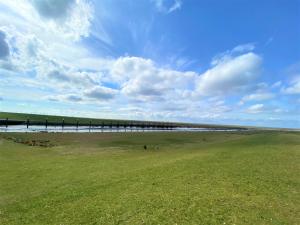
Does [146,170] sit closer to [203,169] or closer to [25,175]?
[203,169]

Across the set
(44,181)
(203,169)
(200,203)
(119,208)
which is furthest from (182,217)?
(44,181)

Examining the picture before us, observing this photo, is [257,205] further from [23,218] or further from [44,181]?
[44,181]

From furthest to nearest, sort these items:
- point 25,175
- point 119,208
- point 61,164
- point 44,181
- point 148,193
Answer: point 61,164 < point 25,175 < point 44,181 < point 148,193 < point 119,208

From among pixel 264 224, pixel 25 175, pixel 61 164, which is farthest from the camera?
pixel 61 164

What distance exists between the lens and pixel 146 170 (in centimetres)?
1404

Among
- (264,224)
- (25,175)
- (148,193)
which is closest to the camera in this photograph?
(264,224)

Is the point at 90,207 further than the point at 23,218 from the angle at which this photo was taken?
Yes

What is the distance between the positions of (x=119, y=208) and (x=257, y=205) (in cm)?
462

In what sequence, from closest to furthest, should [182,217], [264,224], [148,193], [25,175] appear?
1. [264,224]
2. [182,217]
3. [148,193]
4. [25,175]

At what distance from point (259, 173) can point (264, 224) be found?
20.6 feet

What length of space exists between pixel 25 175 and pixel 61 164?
11.1 ft

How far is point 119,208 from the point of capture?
8.26 meters

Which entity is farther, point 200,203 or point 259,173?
point 259,173

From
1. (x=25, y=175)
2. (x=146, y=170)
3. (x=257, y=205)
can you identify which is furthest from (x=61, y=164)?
(x=257, y=205)
